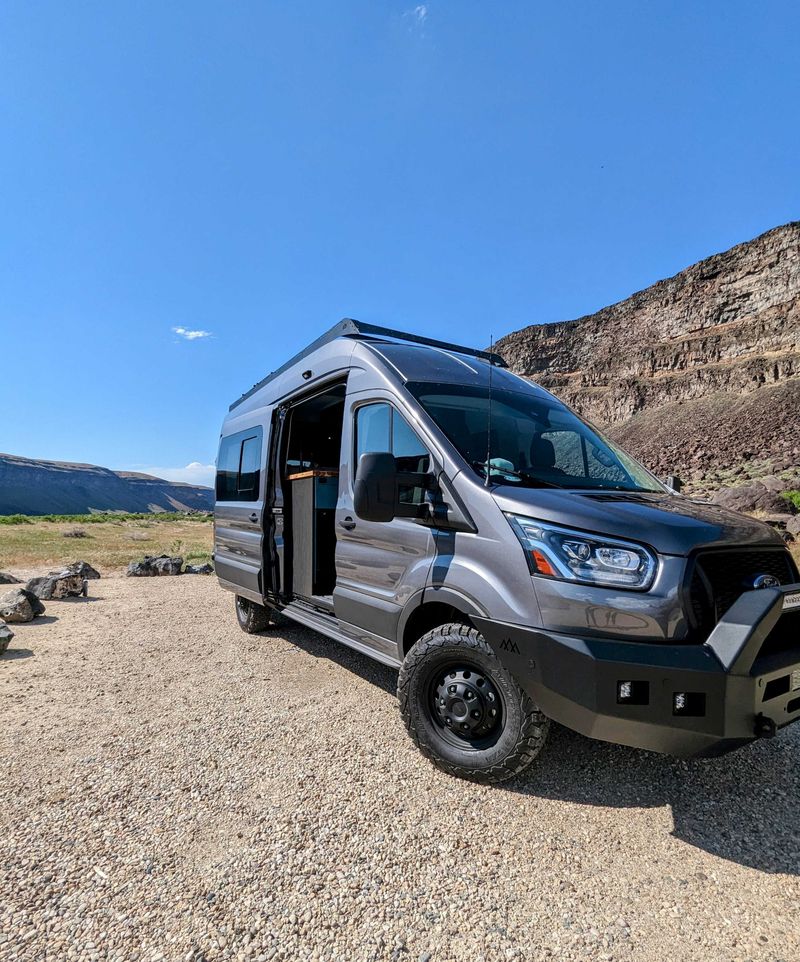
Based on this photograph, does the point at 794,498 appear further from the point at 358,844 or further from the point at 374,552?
the point at 358,844

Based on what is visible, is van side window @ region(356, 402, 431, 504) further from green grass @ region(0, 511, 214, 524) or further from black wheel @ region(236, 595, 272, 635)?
green grass @ region(0, 511, 214, 524)

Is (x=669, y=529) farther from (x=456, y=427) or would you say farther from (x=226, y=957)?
(x=226, y=957)

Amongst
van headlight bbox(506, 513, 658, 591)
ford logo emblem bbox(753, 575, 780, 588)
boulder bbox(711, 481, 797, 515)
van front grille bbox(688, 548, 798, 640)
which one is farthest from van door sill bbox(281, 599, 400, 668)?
boulder bbox(711, 481, 797, 515)

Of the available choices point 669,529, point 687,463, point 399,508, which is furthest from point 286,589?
point 687,463

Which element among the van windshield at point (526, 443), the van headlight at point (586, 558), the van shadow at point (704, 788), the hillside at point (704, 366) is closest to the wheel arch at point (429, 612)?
the van headlight at point (586, 558)

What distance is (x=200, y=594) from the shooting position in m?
9.08

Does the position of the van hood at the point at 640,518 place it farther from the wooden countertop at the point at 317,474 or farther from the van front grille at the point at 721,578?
the wooden countertop at the point at 317,474

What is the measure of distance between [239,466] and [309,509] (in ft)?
6.97

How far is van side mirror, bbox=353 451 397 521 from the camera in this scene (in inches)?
113

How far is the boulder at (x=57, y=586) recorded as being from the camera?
8242 millimetres

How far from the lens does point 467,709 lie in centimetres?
284

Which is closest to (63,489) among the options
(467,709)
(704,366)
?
(704,366)

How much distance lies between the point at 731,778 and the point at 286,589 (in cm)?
393

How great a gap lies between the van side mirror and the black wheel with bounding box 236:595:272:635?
12.3ft
